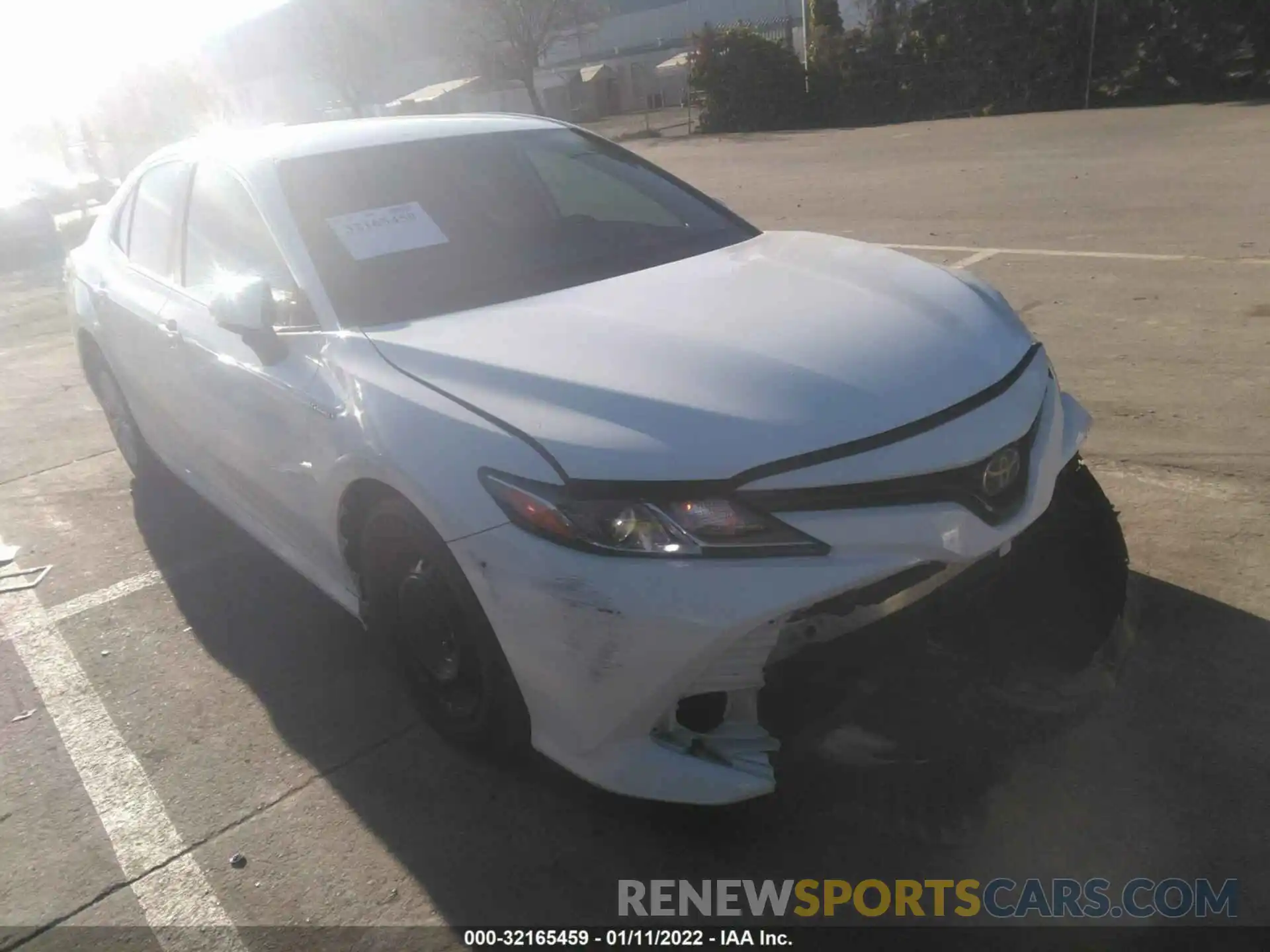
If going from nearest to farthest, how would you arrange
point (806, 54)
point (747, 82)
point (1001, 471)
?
point (1001, 471), point (747, 82), point (806, 54)

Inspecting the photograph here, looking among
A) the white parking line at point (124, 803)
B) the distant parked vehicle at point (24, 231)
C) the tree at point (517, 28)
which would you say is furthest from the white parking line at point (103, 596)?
the tree at point (517, 28)

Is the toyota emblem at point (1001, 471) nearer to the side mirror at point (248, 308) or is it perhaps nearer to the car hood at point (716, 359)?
the car hood at point (716, 359)

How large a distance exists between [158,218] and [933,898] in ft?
12.8

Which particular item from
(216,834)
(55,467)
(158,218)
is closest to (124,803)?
(216,834)

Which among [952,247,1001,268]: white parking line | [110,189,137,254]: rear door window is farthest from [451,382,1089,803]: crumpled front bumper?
[952,247,1001,268]: white parking line

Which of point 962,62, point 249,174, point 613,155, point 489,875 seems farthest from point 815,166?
point 489,875

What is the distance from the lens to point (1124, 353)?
566 cm

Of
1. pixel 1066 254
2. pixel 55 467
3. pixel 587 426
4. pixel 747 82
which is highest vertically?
pixel 587 426

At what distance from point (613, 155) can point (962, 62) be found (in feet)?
81.4

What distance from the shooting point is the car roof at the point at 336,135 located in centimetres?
358

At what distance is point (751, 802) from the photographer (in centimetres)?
264

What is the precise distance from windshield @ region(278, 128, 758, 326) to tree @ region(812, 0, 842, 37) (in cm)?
2868

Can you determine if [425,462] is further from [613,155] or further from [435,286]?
[613,155]

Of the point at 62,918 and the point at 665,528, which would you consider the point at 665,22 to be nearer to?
the point at 665,528
